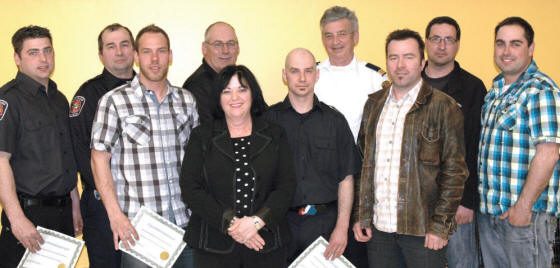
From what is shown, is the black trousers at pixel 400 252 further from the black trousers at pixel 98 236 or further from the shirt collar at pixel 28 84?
the shirt collar at pixel 28 84

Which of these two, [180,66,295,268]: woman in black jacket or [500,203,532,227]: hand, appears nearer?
[180,66,295,268]: woman in black jacket

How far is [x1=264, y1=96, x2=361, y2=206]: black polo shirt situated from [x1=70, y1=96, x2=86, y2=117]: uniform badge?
1141mm

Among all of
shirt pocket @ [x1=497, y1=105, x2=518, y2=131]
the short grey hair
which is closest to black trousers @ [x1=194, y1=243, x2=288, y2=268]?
shirt pocket @ [x1=497, y1=105, x2=518, y2=131]

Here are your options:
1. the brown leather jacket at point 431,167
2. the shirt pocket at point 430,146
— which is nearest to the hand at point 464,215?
the brown leather jacket at point 431,167

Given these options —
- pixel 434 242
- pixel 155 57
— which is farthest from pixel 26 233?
pixel 434 242

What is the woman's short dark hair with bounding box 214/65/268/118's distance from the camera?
7.82 ft

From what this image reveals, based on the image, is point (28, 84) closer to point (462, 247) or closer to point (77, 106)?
point (77, 106)

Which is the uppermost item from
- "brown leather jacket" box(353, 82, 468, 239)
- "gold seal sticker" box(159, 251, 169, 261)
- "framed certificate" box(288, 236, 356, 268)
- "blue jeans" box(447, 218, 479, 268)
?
"brown leather jacket" box(353, 82, 468, 239)

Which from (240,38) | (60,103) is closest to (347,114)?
(240,38)

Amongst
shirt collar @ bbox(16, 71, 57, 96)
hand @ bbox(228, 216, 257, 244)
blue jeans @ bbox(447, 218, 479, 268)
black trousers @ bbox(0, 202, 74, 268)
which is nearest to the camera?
hand @ bbox(228, 216, 257, 244)

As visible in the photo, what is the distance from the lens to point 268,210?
7.38ft

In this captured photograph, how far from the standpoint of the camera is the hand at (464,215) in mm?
2865

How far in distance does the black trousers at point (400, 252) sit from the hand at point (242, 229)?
2.45 ft

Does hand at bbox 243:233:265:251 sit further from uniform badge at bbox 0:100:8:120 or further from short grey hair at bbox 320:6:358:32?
short grey hair at bbox 320:6:358:32
